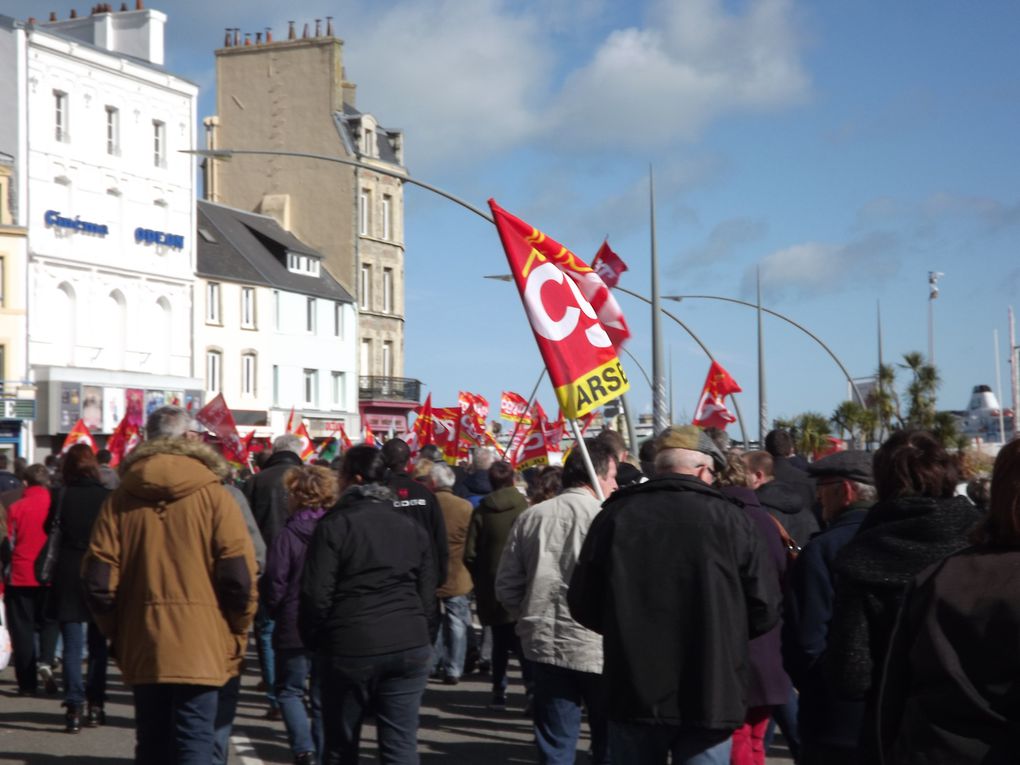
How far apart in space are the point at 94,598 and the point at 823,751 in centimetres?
307

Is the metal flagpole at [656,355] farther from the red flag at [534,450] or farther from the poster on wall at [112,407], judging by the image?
the poster on wall at [112,407]

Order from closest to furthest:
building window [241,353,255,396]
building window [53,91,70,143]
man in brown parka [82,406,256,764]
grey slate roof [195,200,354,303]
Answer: man in brown parka [82,406,256,764], building window [53,91,70,143], grey slate roof [195,200,354,303], building window [241,353,255,396]

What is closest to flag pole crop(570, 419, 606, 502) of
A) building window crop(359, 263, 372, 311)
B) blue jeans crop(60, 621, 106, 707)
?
blue jeans crop(60, 621, 106, 707)

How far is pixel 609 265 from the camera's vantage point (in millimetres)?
24094

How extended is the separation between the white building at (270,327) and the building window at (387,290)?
3.17m

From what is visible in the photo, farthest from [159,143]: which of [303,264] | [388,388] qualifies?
[388,388]

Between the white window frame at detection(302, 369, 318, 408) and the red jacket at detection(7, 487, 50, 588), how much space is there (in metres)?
45.3

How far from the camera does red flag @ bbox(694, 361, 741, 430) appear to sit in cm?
2610

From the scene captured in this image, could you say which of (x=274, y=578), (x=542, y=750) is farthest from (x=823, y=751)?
(x=274, y=578)

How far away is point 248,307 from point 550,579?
158 feet

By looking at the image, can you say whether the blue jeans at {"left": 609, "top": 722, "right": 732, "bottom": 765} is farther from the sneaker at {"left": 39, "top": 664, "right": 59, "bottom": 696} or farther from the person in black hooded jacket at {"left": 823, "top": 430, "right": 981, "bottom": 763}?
the sneaker at {"left": 39, "top": 664, "right": 59, "bottom": 696}

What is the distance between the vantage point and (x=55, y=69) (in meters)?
45.6

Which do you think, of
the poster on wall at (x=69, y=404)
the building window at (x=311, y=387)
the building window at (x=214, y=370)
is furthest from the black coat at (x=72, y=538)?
the building window at (x=311, y=387)

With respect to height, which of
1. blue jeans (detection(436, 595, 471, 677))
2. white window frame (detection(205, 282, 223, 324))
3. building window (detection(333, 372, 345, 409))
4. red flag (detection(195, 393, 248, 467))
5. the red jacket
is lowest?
blue jeans (detection(436, 595, 471, 677))
